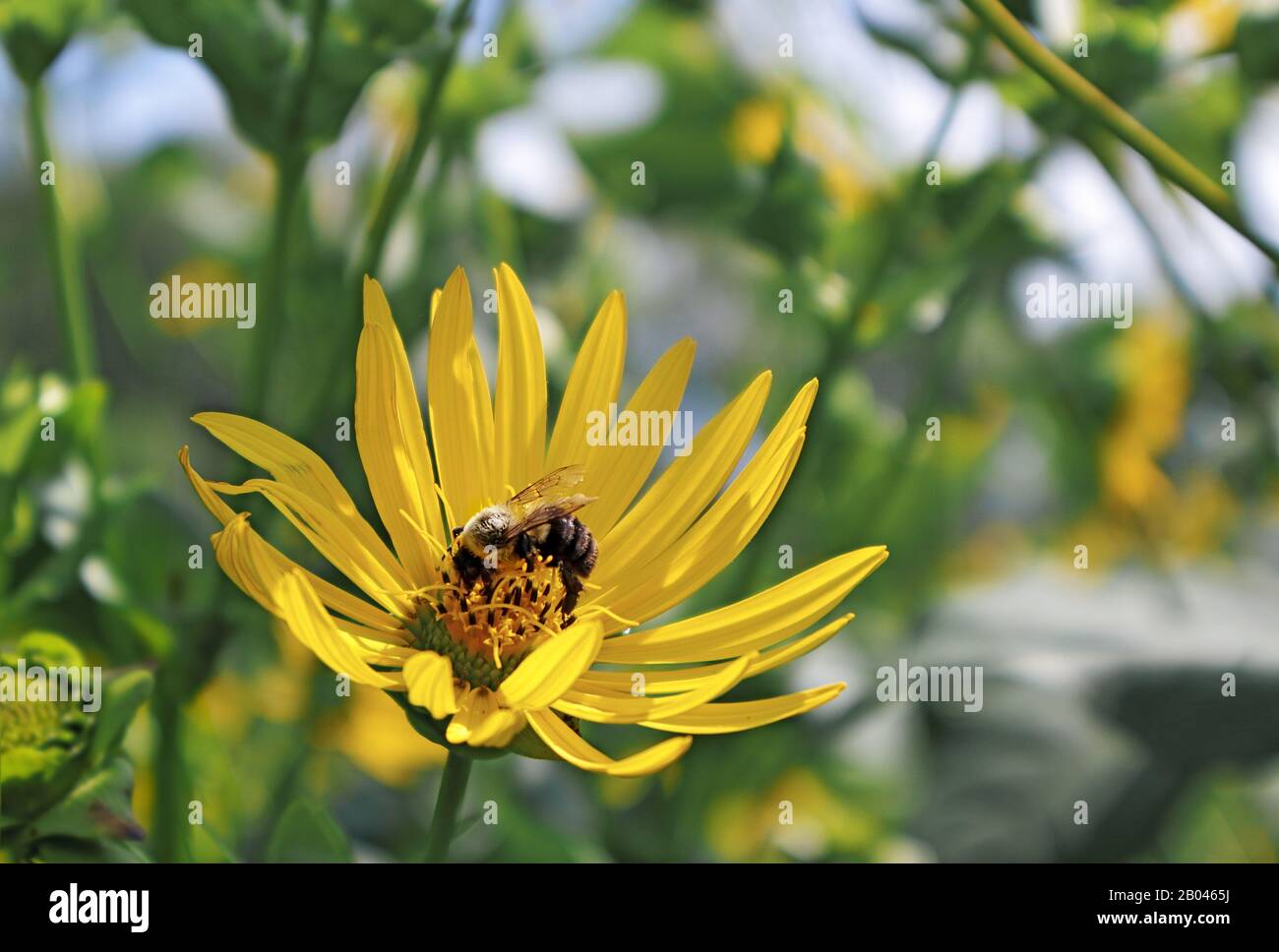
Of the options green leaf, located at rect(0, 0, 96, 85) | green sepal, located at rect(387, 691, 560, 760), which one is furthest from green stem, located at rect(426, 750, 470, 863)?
green leaf, located at rect(0, 0, 96, 85)

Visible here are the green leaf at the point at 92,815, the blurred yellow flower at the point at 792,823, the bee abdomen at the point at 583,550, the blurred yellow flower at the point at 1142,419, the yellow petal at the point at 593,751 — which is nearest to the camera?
the yellow petal at the point at 593,751

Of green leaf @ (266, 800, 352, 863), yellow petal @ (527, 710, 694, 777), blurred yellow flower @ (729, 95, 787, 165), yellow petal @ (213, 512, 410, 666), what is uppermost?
blurred yellow flower @ (729, 95, 787, 165)

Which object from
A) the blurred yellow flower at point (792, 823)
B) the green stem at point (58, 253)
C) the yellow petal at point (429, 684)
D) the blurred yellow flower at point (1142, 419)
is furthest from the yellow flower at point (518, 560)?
the blurred yellow flower at point (1142, 419)

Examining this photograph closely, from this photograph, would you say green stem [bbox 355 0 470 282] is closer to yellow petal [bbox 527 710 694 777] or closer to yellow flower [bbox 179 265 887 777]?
yellow flower [bbox 179 265 887 777]

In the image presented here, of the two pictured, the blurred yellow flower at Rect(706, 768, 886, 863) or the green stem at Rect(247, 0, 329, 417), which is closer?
the green stem at Rect(247, 0, 329, 417)

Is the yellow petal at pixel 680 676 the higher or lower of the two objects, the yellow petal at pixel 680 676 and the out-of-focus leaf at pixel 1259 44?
the lower

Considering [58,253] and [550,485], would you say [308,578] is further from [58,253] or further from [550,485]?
[58,253]

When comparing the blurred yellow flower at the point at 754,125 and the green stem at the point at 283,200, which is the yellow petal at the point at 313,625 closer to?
the green stem at the point at 283,200
